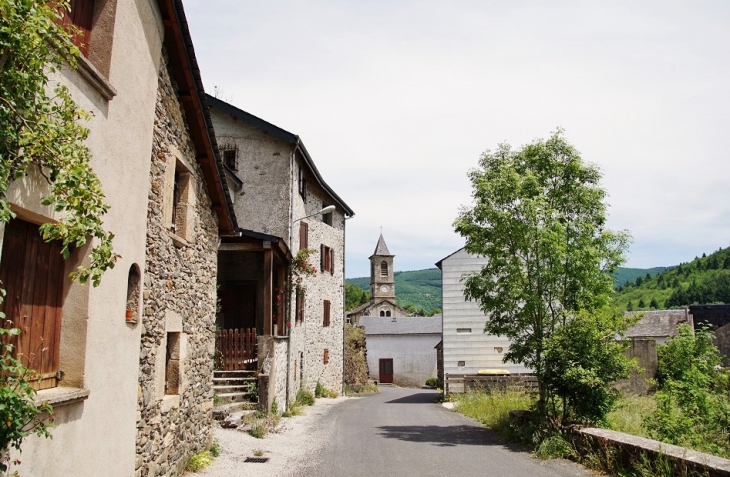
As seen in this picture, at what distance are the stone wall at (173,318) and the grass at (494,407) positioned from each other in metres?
7.05

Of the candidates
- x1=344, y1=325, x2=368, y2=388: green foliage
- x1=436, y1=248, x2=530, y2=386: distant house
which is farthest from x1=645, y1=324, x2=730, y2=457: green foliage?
x1=344, y1=325, x2=368, y2=388: green foliage

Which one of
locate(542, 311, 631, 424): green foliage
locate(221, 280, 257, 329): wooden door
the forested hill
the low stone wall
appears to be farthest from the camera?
the forested hill

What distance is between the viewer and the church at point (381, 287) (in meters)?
74.2

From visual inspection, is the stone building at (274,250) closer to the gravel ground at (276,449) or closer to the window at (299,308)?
the window at (299,308)

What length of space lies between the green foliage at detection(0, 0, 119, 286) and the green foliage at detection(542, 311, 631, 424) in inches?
373

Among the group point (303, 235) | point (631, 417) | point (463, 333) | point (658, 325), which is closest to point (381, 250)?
point (658, 325)

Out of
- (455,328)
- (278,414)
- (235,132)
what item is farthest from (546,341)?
(455,328)

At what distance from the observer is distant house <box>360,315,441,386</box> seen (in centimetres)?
4947

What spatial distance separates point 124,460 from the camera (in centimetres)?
637

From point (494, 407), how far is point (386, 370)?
3343 centimetres

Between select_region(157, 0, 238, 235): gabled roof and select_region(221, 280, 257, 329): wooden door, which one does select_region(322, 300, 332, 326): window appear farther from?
select_region(157, 0, 238, 235): gabled roof

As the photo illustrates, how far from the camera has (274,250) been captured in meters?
16.9

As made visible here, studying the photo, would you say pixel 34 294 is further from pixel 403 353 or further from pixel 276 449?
pixel 403 353

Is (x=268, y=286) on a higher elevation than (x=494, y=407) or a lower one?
higher
